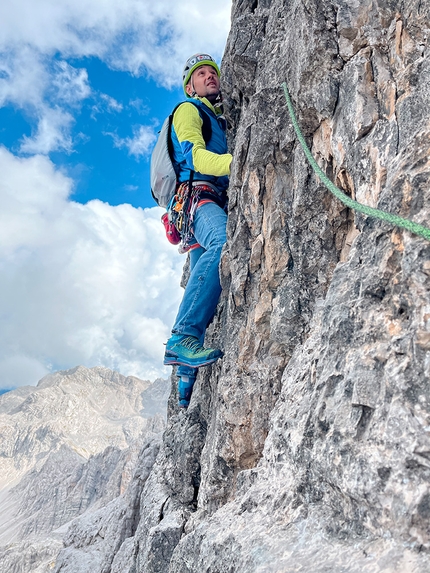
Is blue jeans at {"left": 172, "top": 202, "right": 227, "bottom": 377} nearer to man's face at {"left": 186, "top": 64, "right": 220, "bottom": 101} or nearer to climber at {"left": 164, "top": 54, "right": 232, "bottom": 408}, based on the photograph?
climber at {"left": 164, "top": 54, "right": 232, "bottom": 408}

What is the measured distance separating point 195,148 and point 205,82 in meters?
2.21

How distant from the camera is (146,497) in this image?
7.97 metres

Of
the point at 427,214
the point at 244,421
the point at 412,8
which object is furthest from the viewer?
the point at 244,421

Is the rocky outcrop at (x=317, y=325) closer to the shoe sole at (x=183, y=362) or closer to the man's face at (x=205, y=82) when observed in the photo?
the shoe sole at (x=183, y=362)

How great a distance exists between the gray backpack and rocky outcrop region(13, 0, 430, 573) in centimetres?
63

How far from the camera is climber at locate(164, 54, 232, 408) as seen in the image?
227 inches

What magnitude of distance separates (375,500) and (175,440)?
5.38 m

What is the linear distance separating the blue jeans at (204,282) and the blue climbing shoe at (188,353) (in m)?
0.12

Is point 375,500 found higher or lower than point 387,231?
lower

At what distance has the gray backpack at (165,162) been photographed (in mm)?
6637

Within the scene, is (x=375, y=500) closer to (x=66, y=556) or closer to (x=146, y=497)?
(x=146, y=497)

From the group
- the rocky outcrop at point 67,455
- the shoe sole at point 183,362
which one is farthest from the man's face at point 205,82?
the rocky outcrop at point 67,455

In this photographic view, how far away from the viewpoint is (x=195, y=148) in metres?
5.96

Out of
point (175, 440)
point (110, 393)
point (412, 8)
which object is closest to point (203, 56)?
point (412, 8)
